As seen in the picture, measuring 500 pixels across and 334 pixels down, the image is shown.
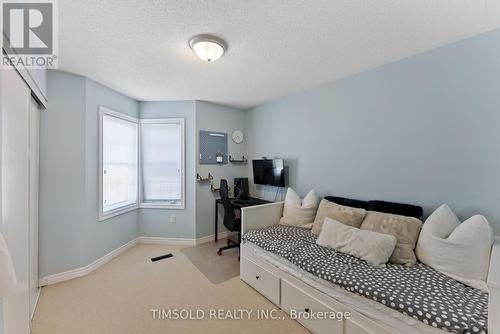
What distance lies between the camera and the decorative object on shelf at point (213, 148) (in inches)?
142

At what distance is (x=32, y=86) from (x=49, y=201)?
127 cm

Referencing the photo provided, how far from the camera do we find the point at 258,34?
1.69 meters

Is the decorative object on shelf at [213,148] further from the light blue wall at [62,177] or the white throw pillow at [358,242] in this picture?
the white throw pillow at [358,242]

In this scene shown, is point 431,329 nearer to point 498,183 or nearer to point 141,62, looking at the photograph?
point 498,183

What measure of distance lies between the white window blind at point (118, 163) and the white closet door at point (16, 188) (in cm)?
125

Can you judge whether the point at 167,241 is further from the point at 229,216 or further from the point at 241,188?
the point at 241,188

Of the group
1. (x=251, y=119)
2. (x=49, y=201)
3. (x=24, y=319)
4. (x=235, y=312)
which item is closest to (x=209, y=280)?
(x=235, y=312)

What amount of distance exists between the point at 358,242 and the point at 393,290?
1.71 feet

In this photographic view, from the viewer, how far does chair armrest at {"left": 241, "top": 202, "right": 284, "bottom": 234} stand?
2545 millimetres

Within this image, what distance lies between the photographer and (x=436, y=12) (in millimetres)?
1451

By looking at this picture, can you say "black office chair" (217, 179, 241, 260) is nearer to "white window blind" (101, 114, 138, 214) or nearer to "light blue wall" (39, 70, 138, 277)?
"white window blind" (101, 114, 138, 214)

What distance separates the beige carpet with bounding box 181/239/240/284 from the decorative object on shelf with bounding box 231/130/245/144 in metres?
1.86

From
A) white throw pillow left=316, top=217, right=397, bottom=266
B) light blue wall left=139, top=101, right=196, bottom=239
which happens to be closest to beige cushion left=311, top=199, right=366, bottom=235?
white throw pillow left=316, top=217, right=397, bottom=266

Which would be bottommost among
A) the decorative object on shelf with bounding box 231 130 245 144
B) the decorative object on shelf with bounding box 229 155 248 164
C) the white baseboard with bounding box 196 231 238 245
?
the white baseboard with bounding box 196 231 238 245
